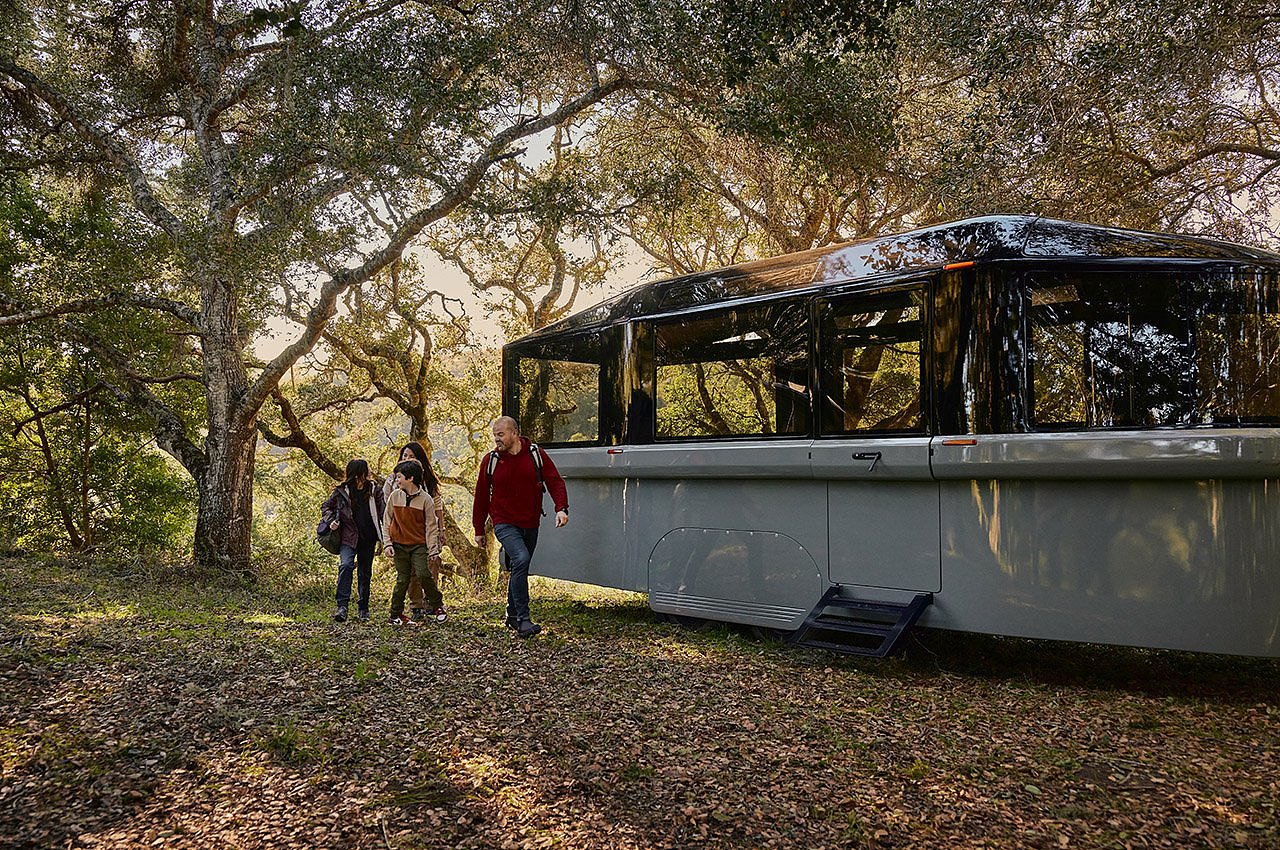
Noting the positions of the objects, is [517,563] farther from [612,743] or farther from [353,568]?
[612,743]

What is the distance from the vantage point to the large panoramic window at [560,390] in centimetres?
914

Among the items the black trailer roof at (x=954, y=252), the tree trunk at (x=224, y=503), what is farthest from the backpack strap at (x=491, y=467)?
the tree trunk at (x=224, y=503)

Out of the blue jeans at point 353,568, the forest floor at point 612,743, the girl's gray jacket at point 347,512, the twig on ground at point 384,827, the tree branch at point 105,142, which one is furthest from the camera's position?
the tree branch at point 105,142

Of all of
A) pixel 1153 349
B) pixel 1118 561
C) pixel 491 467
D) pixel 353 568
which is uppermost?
pixel 1153 349

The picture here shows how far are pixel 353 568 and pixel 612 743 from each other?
529 cm

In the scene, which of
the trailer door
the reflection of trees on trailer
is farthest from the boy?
the trailer door

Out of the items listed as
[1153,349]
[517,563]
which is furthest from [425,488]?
[1153,349]

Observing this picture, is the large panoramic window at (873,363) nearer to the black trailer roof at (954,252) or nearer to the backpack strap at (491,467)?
the black trailer roof at (954,252)

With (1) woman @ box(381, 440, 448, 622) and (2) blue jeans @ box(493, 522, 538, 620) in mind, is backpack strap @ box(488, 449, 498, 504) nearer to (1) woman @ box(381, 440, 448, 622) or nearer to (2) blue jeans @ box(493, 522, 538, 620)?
(2) blue jeans @ box(493, 522, 538, 620)

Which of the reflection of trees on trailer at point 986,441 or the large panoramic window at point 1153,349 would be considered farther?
the large panoramic window at point 1153,349

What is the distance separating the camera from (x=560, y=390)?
378 inches

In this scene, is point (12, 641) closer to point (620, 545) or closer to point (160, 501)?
point (620, 545)

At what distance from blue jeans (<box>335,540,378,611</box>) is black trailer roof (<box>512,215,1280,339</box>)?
4023 millimetres

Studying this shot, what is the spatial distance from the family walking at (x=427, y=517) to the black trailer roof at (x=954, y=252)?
201 centimetres
